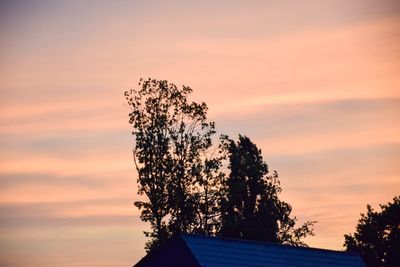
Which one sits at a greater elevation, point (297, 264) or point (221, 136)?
point (221, 136)

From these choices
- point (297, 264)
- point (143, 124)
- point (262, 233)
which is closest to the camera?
point (297, 264)

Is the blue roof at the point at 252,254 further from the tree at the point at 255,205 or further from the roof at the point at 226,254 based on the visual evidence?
the tree at the point at 255,205

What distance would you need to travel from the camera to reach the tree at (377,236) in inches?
2486

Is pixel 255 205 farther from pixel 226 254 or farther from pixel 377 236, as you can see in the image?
pixel 226 254

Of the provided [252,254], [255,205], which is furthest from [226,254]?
[255,205]

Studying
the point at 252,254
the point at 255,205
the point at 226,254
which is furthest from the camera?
the point at 255,205

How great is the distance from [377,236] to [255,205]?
13.0 meters

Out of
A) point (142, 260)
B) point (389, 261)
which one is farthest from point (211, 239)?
point (389, 261)

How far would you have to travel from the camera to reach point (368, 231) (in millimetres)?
64875

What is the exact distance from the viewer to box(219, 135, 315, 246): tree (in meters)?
58.2

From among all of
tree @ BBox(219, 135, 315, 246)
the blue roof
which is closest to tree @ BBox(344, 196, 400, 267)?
tree @ BBox(219, 135, 315, 246)

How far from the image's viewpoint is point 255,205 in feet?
198

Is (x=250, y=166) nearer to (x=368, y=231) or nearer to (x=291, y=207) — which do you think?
(x=291, y=207)

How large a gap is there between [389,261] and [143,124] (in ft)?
90.3
